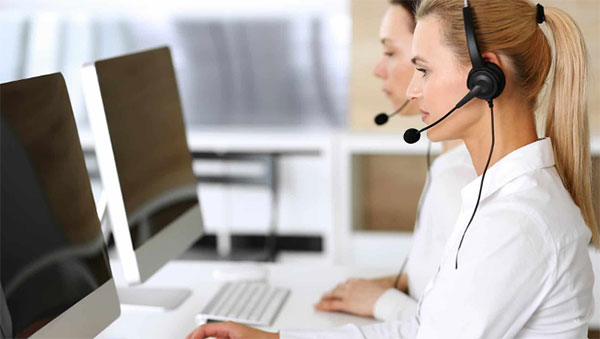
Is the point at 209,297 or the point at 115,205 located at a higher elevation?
the point at 115,205

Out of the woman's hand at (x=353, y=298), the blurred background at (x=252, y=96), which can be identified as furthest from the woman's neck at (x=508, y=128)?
the blurred background at (x=252, y=96)

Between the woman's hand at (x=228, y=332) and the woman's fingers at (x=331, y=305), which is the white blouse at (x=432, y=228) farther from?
the woman's hand at (x=228, y=332)

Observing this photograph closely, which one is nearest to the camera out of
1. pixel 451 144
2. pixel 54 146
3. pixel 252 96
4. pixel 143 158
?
pixel 54 146

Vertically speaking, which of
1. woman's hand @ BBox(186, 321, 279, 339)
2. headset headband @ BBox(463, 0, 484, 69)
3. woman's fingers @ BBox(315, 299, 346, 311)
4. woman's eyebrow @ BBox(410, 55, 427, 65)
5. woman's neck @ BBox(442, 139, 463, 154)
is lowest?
woman's fingers @ BBox(315, 299, 346, 311)

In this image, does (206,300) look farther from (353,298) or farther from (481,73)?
(481,73)

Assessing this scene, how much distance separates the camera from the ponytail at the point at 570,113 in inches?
49.4

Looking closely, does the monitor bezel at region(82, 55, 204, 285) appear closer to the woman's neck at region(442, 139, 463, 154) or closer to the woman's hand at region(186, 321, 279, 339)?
the woman's hand at region(186, 321, 279, 339)

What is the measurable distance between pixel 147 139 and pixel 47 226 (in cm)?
48

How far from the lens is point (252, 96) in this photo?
388 centimetres

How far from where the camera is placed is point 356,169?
3.45 meters

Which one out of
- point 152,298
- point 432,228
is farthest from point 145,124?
point 432,228

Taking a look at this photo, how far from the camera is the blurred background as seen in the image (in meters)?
3.59

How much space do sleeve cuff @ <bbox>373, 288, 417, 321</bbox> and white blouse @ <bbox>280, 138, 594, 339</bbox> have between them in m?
0.37

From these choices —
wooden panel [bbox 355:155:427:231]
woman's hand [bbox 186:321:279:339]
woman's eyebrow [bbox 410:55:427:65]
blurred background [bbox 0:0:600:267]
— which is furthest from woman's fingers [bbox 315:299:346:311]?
wooden panel [bbox 355:155:427:231]
